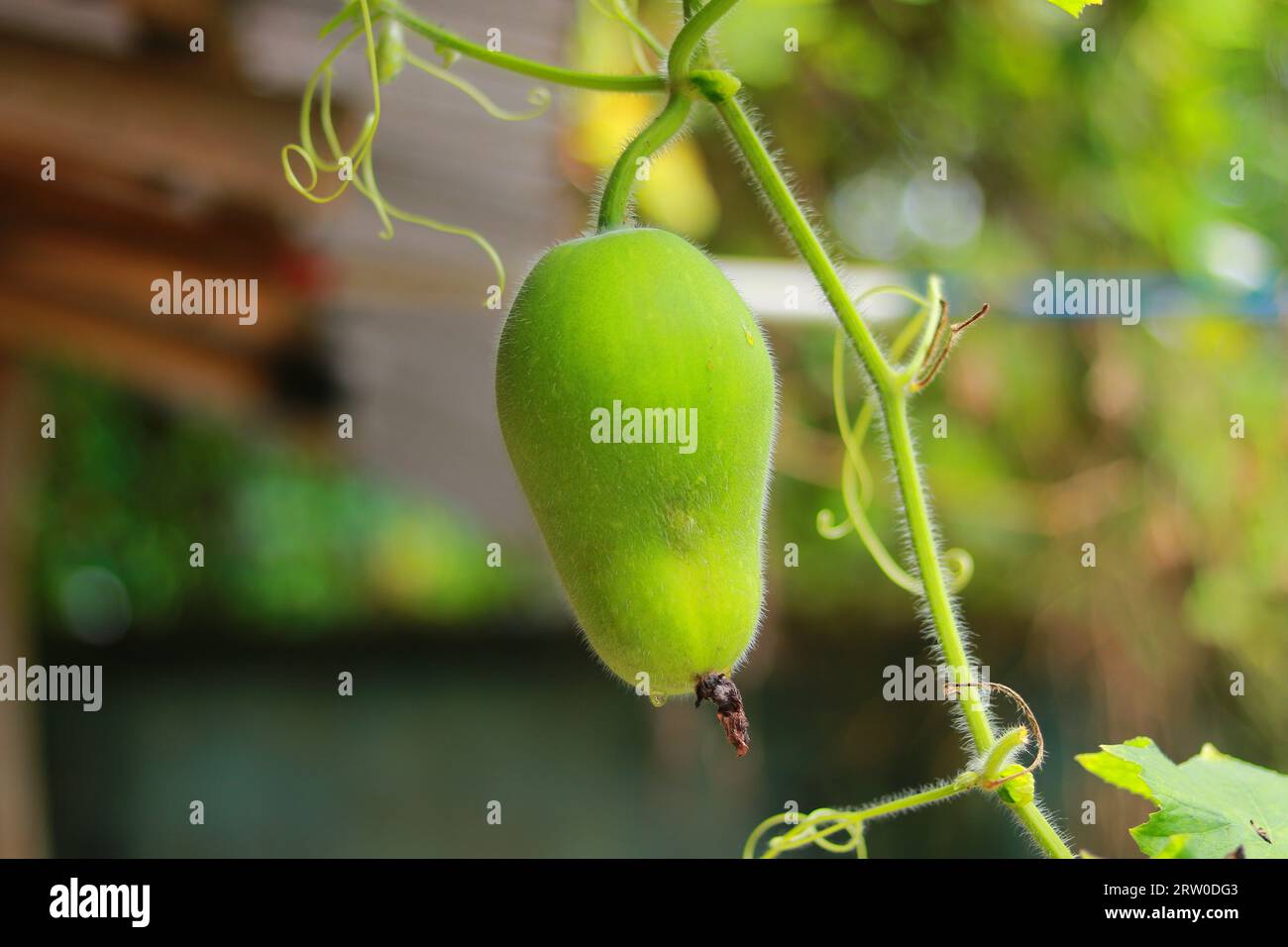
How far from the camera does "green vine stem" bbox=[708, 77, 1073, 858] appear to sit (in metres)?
0.61

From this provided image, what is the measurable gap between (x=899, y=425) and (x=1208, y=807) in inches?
11.2

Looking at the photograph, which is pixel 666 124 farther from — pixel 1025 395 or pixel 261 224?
pixel 1025 395

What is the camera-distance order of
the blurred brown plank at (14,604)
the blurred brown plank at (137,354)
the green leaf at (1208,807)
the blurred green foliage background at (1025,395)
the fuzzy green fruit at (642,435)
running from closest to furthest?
the fuzzy green fruit at (642,435), the green leaf at (1208,807), the blurred green foliage background at (1025,395), the blurred brown plank at (137,354), the blurred brown plank at (14,604)

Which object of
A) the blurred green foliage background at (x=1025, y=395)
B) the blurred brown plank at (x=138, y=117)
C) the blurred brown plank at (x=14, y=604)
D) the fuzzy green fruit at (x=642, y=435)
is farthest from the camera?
the blurred brown plank at (x=14, y=604)

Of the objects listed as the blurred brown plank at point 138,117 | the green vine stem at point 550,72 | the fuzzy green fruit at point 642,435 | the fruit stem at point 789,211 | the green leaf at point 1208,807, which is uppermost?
the blurred brown plank at point 138,117

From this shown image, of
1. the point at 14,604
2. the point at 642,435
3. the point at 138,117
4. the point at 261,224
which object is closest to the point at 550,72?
the point at 642,435

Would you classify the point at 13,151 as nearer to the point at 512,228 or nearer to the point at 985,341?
the point at 512,228

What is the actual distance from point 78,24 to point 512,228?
0.70 metres

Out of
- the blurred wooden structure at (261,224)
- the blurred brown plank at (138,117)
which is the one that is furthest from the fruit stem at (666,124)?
the blurred brown plank at (138,117)

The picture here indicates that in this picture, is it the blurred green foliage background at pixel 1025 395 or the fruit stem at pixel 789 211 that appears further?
the blurred green foliage background at pixel 1025 395

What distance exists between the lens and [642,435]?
58 cm

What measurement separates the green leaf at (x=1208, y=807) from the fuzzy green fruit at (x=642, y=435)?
0.26 m

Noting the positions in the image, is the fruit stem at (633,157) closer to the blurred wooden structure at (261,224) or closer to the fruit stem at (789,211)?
the fruit stem at (789,211)

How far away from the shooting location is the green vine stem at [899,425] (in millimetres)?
606
